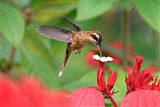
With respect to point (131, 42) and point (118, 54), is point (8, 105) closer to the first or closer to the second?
point (118, 54)

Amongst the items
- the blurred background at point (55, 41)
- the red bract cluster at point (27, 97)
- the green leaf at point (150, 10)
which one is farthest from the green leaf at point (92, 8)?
the red bract cluster at point (27, 97)

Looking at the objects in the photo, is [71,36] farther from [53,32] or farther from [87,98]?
[87,98]

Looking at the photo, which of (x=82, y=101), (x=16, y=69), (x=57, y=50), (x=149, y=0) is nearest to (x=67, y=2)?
(x=57, y=50)

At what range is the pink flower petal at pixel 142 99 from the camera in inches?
33.9

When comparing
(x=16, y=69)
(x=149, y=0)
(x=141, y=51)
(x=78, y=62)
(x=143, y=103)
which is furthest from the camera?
(x=78, y=62)

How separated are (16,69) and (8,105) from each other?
5.78 ft

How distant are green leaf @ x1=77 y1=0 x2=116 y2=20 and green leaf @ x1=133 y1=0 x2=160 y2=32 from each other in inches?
4.3

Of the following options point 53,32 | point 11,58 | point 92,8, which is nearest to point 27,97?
point 53,32

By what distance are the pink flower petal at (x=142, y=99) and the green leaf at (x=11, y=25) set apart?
2.41 feet

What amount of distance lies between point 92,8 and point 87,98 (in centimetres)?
70

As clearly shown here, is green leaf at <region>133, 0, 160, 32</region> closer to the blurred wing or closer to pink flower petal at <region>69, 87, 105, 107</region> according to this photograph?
the blurred wing

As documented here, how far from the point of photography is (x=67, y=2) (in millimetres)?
2135

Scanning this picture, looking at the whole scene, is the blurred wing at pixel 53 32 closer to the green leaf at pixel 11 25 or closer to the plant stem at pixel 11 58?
the green leaf at pixel 11 25

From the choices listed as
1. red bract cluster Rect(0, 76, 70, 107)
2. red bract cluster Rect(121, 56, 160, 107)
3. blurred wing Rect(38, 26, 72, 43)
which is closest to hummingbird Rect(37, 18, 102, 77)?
blurred wing Rect(38, 26, 72, 43)
